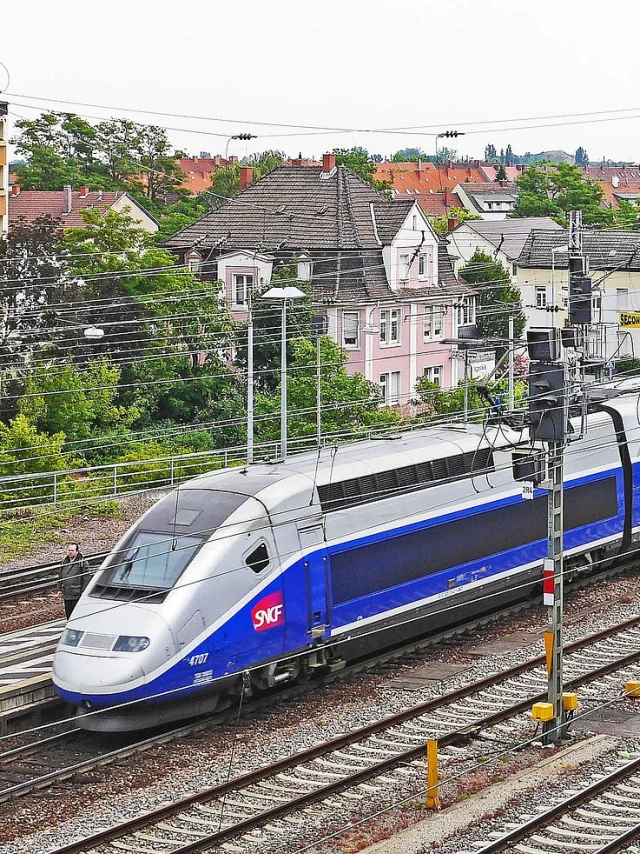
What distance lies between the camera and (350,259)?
49.7m

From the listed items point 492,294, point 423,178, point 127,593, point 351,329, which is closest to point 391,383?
point 351,329

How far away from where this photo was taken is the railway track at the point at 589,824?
40.9 feet

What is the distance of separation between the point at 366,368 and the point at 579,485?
1008 inches

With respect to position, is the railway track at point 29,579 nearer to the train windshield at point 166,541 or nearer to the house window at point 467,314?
the train windshield at point 166,541

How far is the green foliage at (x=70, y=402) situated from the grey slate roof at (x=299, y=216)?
541 inches

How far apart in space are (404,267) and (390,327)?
2.88 metres

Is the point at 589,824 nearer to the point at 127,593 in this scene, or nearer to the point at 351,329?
the point at 127,593

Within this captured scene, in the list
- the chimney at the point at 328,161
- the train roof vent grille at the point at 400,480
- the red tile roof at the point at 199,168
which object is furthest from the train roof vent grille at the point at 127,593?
the red tile roof at the point at 199,168

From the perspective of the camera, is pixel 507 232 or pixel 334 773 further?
pixel 507 232

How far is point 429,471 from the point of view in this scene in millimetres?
19797

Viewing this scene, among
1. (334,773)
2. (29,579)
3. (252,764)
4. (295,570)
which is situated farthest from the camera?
(29,579)

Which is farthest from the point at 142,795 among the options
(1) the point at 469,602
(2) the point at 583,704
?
(1) the point at 469,602

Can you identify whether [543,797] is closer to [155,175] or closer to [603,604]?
[603,604]

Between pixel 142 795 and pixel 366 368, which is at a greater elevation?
pixel 366 368
